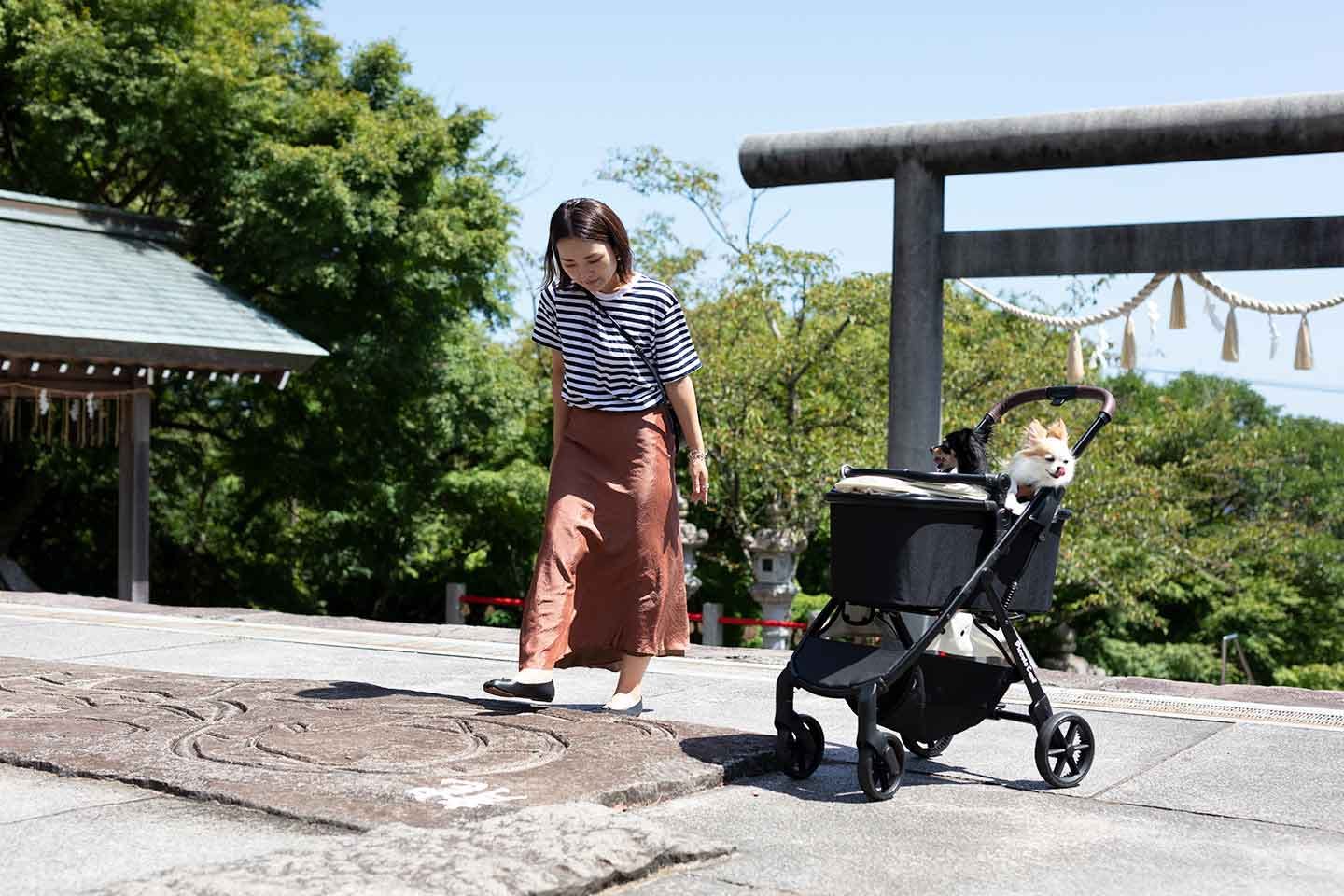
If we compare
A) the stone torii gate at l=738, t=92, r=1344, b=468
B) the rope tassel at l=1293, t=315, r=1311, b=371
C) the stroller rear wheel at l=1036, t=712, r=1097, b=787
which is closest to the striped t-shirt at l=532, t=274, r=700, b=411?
the stroller rear wheel at l=1036, t=712, r=1097, b=787

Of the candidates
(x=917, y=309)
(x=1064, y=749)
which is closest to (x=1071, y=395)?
(x=1064, y=749)

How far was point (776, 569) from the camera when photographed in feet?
65.3

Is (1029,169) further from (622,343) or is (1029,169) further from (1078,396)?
(622,343)

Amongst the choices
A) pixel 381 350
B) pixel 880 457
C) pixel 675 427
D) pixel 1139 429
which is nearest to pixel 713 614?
pixel 880 457

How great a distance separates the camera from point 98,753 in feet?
13.2

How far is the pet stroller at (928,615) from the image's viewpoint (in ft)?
12.8

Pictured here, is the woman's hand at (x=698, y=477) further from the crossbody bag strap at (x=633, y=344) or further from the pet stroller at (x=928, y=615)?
the pet stroller at (x=928, y=615)

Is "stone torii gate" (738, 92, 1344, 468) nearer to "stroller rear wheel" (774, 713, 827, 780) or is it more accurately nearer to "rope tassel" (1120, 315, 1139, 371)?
"rope tassel" (1120, 315, 1139, 371)

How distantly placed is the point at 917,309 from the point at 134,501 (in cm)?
969

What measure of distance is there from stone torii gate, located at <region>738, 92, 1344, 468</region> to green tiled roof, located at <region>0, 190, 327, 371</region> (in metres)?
7.81

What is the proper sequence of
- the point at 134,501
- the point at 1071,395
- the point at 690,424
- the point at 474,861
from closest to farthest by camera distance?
the point at 474,861
the point at 1071,395
the point at 690,424
the point at 134,501

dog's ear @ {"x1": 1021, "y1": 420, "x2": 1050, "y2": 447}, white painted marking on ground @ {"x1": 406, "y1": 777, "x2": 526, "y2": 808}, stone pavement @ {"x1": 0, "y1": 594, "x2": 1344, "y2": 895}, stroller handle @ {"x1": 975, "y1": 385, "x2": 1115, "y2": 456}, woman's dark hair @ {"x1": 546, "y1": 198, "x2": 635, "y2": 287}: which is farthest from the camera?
woman's dark hair @ {"x1": 546, "y1": 198, "x2": 635, "y2": 287}

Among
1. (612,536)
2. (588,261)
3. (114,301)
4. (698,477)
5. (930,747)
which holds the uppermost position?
(114,301)

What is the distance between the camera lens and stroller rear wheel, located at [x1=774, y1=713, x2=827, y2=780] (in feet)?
13.3
